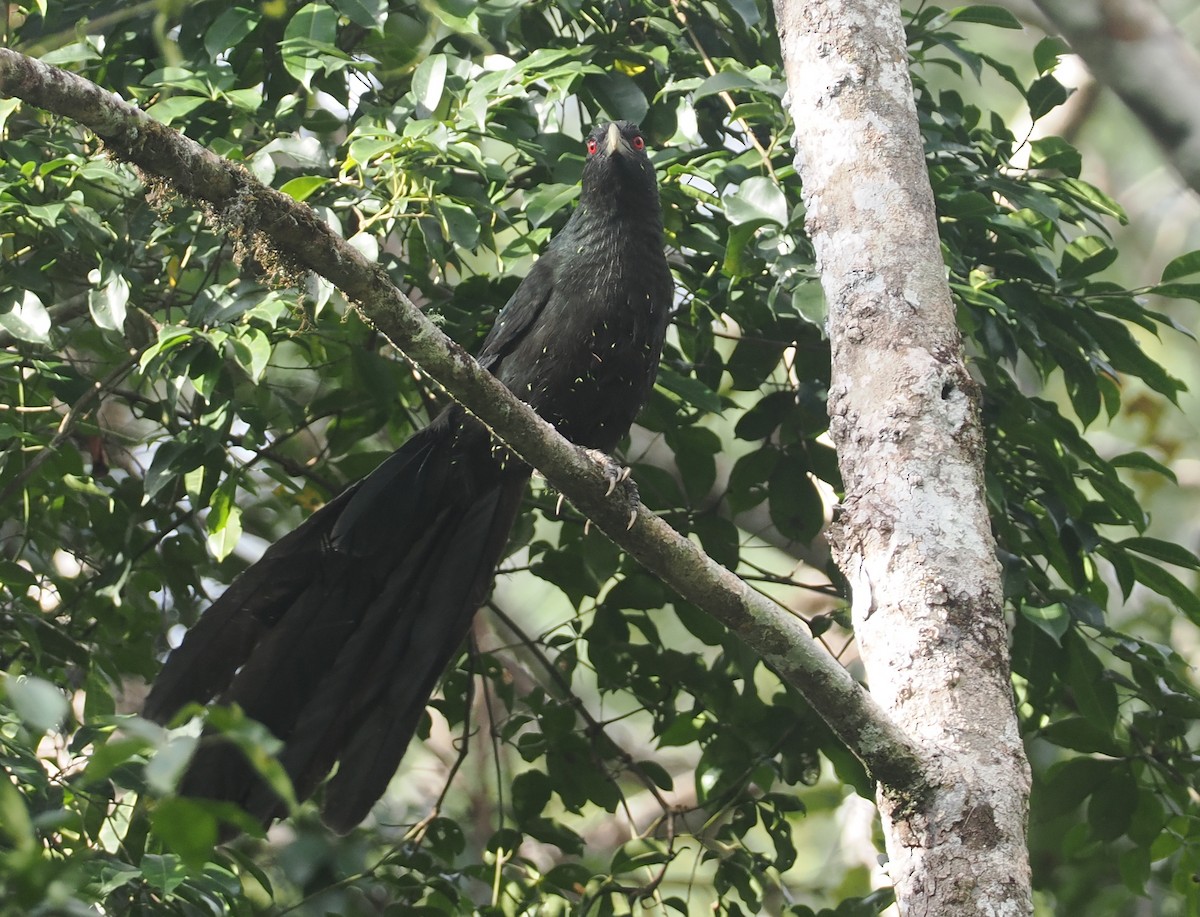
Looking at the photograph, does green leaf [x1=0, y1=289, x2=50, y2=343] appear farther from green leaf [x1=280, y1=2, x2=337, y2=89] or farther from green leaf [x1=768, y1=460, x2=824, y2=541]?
green leaf [x1=768, y1=460, x2=824, y2=541]

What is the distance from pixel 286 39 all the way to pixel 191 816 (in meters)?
2.29

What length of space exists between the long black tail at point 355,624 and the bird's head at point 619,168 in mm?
758

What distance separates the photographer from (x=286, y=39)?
9.28 ft

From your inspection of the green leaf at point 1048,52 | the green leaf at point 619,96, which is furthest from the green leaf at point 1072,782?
the green leaf at point 619,96

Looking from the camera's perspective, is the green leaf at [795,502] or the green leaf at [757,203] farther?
the green leaf at [795,502]

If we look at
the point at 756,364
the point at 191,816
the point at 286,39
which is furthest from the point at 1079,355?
the point at 191,816

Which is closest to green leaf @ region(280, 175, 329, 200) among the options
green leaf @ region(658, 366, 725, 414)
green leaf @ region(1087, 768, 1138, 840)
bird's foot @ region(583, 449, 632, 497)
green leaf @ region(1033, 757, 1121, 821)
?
bird's foot @ region(583, 449, 632, 497)

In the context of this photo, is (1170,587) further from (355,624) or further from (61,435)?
(61,435)

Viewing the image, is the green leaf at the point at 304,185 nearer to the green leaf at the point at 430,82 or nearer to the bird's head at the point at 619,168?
the green leaf at the point at 430,82

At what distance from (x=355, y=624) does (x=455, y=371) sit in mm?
1094

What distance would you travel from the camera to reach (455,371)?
212cm

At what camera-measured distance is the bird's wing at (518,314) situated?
3293 mm

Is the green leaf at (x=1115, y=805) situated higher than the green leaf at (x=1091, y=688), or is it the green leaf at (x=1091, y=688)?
the green leaf at (x=1091, y=688)

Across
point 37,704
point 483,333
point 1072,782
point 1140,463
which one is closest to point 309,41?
point 483,333
